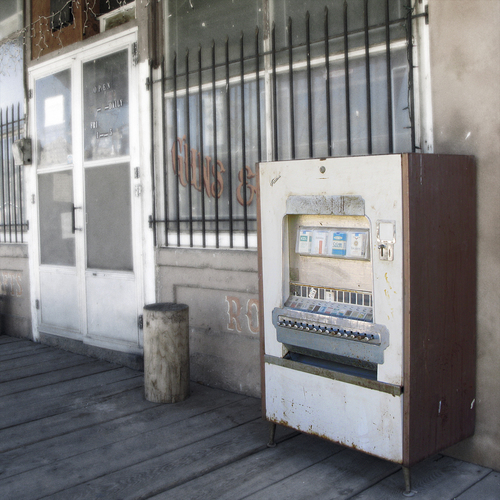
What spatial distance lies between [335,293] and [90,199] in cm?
331

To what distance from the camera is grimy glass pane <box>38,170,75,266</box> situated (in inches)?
220

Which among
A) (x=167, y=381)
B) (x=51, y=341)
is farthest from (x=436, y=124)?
(x=51, y=341)

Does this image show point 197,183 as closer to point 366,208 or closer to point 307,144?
point 307,144

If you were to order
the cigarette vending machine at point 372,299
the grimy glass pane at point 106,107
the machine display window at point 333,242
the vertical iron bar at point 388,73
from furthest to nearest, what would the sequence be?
the grimy glass pane at point 106,107
the vertical iron bar at point 388,73
the machine display window at point 333,242
the cigarette vending machine at point 372,299

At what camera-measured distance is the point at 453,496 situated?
2.53m

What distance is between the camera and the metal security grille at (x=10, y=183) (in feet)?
20.7

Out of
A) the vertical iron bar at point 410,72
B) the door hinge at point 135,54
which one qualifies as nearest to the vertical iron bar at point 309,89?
the vertical iron bar at point 410,72

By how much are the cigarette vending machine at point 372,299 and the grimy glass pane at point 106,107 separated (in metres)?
2.44

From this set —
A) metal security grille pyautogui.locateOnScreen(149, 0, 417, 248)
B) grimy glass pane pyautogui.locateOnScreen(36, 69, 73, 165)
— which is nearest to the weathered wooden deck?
metal security grille pyautogui.locateOnScreen(149, 0, 417, 248)

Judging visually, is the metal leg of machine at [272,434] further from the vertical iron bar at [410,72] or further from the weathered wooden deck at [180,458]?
the vertical iron bar at [410,72]

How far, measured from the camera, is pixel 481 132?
278 centimetres

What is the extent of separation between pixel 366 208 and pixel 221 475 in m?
1.52

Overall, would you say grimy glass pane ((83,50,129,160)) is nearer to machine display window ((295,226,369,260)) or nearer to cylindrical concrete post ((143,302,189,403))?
cylindrical concrete post ((143,302,189,403))

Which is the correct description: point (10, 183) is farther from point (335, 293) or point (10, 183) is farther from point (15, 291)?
point (335, 293)
